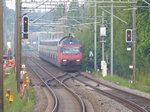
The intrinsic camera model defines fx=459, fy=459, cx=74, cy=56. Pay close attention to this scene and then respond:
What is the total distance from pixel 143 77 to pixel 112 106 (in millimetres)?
16283

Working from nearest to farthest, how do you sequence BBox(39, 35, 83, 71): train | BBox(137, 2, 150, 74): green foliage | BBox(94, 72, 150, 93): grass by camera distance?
BBox(94, 72, 150, 93): grass < BBox(137, 2, 150, 74): green foliage < BBox(39, 35, 83, 71): train

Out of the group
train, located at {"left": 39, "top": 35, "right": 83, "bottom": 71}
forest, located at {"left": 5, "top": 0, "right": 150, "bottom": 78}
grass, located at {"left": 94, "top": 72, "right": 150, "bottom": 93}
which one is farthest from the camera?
train, located at {"left": 39, "top": 35, "right": 83, "bottom": 71}

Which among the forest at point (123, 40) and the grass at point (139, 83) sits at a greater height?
the forest at point (123, 40)

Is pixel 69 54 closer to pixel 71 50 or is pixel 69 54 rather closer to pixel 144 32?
pixel 71 50

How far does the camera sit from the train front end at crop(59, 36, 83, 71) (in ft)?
144

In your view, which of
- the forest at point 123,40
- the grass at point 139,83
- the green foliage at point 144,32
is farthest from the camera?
the forest at point 123,40

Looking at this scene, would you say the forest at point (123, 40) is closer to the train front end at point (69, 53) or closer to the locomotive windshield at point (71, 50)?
the train front end at point (69, 53)

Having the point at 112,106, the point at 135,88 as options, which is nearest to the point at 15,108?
the point at 112,106

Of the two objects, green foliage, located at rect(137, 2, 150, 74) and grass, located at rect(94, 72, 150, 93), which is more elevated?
green foliage, located at rect(137, 2, 150, 74)

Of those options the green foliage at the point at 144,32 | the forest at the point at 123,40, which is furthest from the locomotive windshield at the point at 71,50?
the green foliage at the point at 144,32

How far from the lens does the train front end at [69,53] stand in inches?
1730

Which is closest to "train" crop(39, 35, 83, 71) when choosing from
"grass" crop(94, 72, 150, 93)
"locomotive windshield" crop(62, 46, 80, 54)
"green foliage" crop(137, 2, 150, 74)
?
"locomotive windshield" crop(62, 46, 80, 54)

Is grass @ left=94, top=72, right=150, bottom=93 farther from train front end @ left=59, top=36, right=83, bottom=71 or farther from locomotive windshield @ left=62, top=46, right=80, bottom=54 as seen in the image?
locomotive windshield @ left=62, top=46, right=80, bottom=54

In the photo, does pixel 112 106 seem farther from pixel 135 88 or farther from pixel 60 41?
pixel 60 41
